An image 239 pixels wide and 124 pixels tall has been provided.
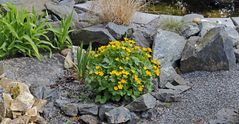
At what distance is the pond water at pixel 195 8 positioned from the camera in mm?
6613

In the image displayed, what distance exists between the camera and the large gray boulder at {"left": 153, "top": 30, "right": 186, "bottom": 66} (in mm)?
4684

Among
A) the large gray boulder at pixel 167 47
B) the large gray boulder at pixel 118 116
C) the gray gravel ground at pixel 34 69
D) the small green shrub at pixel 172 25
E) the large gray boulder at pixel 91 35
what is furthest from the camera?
the small green shrub at pixel 172 25

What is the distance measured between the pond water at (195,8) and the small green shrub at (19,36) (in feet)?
7.42

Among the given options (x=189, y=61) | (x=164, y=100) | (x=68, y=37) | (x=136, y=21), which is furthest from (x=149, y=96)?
(x=136, y=21)

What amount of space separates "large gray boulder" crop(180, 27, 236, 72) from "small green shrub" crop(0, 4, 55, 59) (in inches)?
57.4

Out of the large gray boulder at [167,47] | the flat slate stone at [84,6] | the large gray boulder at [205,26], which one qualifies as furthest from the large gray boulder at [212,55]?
the flat slate stone at [84,6]

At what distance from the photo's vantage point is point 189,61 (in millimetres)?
4539

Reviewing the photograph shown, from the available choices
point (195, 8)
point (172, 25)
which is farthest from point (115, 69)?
point (195, 8)

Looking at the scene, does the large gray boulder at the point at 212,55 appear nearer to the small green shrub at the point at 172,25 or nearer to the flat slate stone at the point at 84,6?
the small green shrub at the point at 172,25

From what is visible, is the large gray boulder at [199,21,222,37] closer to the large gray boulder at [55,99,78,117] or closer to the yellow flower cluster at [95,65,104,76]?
the yellow flower cluster at [95,65,104,76]

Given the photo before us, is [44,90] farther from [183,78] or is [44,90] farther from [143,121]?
[183,78]

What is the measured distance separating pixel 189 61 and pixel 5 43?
6.21ft

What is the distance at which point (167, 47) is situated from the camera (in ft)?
15.7

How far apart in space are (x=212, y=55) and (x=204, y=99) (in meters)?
0.63
